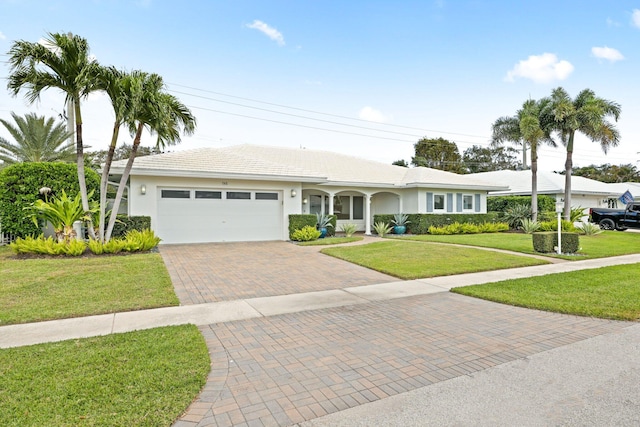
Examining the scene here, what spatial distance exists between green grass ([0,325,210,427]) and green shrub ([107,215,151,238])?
381 inches

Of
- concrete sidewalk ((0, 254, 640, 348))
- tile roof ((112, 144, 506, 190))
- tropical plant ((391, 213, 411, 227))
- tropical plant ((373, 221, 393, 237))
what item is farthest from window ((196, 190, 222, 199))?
tropical plant ((391, 213, 411, 227))

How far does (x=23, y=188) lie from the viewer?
12.5 metres

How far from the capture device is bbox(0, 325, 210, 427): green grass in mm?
2746

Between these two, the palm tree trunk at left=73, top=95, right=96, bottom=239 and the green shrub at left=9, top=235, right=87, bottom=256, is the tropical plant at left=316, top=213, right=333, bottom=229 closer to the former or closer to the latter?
the palm tree trunk at left=73, top=95, right=96, bottom=239

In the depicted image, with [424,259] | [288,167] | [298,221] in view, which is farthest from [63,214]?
[424,259]

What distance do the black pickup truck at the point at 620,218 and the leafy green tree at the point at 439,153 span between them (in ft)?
85.3

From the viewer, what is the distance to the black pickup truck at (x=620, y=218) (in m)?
22.2

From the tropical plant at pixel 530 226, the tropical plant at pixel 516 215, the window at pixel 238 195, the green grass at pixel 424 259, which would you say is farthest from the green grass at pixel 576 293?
the tropical plant at pixel 516 215

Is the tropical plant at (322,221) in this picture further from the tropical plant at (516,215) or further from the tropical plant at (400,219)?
the tropical plant at (516,215)

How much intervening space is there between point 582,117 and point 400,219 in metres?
12.3

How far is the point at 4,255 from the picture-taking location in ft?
35.0

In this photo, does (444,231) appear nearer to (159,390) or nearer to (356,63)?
(356,63)

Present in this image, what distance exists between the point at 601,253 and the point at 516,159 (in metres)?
49.9

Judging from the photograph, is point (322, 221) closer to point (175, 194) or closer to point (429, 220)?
point (429, 220)
